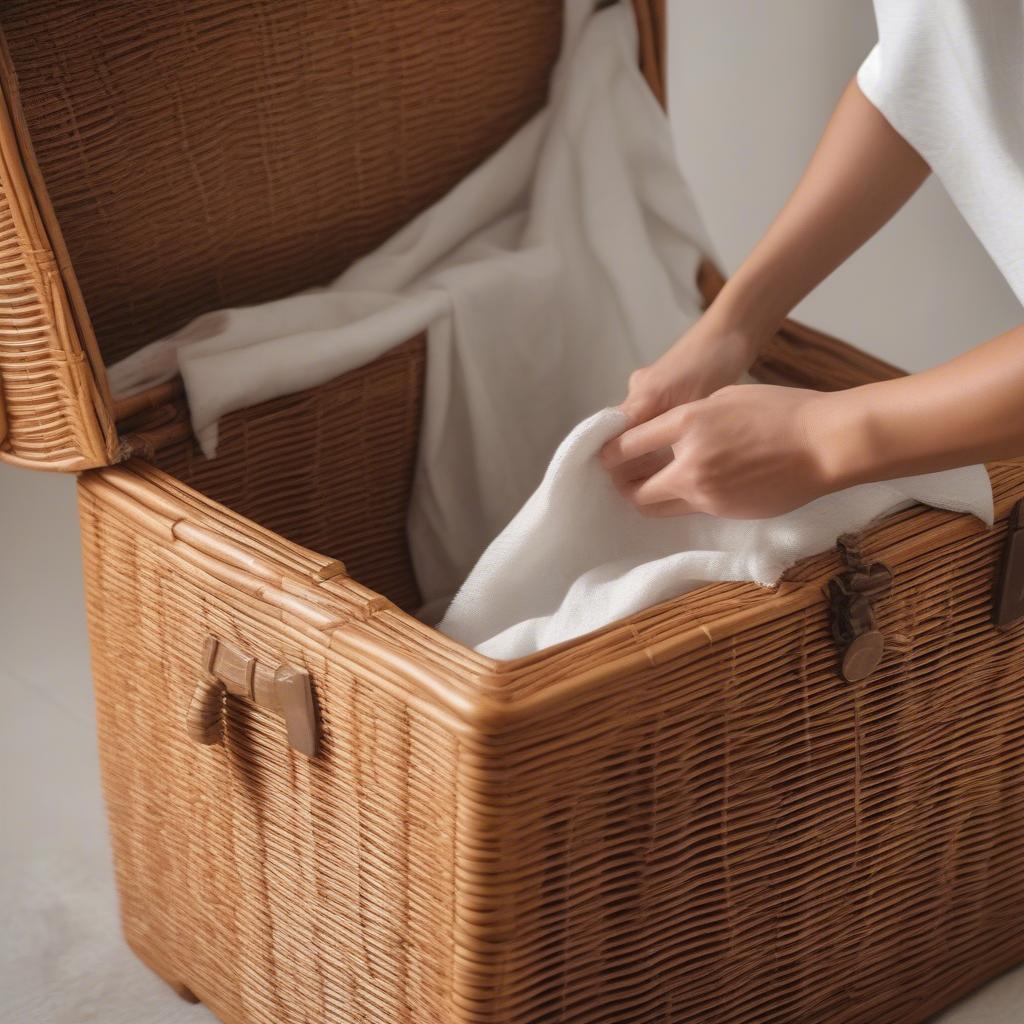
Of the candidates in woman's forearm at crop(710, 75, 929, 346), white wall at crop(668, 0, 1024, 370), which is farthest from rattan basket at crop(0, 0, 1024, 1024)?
white wall at crop(668, 0, 1024, 370)

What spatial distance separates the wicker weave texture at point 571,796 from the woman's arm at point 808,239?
0.66ft

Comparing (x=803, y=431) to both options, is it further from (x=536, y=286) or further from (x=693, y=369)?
(x=536, y=286)

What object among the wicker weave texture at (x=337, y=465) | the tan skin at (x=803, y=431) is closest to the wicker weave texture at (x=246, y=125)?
the wicker weave texture at (x=337, y=465)

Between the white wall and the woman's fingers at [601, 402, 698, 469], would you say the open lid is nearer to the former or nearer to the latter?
the woman's fingers at [601, 402, 698, 469]

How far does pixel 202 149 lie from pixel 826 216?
17.7 inches

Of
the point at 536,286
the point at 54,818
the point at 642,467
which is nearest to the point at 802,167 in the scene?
the point at 536,286

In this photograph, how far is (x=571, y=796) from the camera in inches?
29.9

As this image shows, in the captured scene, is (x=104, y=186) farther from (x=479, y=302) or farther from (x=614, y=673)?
(x=614, y=673)

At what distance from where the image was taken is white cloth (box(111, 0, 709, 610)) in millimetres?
1185

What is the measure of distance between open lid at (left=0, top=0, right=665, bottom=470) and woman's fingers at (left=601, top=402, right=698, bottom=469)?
0.32 meters

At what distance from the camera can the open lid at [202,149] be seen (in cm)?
93

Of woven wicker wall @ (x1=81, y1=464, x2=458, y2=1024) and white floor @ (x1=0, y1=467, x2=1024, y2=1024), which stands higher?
woven wicker wall @ (x1=81, y1=464, x2=458, y2=1024)

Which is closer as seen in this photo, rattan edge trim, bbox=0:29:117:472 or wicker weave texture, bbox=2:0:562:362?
rattan edge trim, bbox=0:29:117:472

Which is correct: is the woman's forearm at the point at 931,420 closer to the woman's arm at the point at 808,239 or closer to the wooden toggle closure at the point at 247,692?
the woman's arm at the point at 808,239
